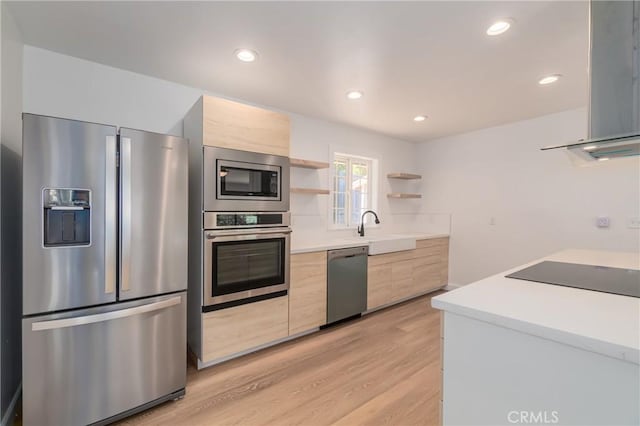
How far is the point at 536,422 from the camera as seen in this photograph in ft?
2.89

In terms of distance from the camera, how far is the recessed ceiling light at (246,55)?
2.02 meters

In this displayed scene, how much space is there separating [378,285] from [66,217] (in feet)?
9.82

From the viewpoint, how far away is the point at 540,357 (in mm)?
878

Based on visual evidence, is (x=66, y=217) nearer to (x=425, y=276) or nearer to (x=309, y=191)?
(x=309, y=191)

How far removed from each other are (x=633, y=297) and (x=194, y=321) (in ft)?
8.74

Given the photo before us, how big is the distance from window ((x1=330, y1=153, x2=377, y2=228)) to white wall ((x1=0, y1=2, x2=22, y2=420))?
2.86 metres

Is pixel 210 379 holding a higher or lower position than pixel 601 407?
lower

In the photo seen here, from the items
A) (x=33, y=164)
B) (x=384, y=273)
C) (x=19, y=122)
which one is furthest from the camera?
(x=384, y=273)

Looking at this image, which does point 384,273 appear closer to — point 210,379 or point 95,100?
point 210,379

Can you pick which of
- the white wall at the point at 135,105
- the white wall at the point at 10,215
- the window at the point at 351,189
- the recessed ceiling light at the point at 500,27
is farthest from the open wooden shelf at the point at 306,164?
the white wall at the point at 10,215

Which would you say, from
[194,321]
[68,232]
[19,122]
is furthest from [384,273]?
[19,122]

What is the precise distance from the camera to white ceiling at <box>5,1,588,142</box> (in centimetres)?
162

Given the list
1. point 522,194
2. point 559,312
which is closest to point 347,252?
point 559,312

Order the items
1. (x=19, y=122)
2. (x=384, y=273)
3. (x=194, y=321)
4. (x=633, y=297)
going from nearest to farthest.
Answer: (x=633, y=297) → (x=19, y=122) → (x=194, y=321) → (x=384, y=273)
